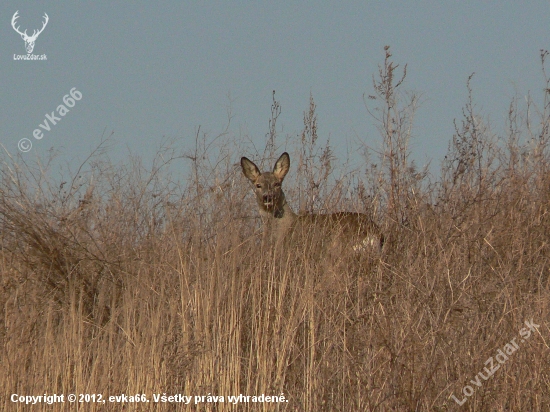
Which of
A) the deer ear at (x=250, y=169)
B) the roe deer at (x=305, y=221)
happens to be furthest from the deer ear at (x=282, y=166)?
the deer ear at (x=250, y=169)

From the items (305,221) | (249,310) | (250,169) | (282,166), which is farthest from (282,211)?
(249,310)

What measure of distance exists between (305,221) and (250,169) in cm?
172

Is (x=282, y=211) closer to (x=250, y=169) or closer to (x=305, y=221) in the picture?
(x=250, y=169)

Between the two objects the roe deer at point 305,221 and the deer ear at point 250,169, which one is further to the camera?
the deer ear at point 250,169

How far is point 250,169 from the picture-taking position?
947 centimetres

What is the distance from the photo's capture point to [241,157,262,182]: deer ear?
30.6 feet

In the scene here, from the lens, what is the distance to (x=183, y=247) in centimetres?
556

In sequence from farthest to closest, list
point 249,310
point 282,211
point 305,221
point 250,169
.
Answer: point 282,211, point 250,169, point 305,221, point 249,310

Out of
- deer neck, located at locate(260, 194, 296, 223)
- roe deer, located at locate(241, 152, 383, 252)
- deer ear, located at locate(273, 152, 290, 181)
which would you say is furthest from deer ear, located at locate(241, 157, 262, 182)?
deer neck, located at locate(260, 194, 296, 223)

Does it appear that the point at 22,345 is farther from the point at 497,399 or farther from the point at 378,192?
the point at 378,192

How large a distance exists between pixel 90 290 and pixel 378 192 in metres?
2.97

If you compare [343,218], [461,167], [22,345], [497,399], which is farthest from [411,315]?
[461,167]

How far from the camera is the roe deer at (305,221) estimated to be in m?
6.75

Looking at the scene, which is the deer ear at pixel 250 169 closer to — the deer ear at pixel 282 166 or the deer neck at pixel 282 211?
the deer ear at pixel 282 166
